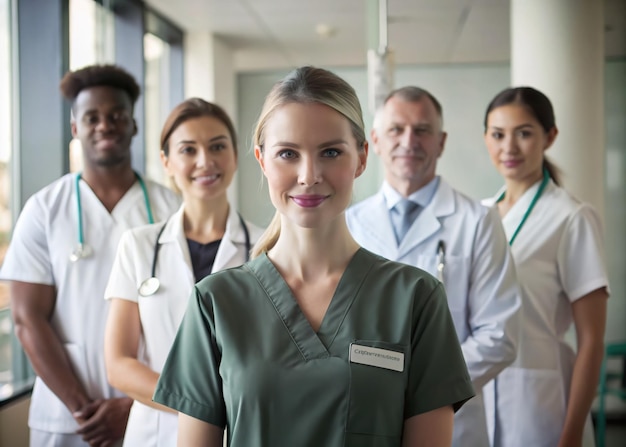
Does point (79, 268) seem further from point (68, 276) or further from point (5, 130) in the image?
point (5, 130)

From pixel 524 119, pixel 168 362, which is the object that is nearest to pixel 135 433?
pixel 168 362

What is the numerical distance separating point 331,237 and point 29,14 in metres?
2.26

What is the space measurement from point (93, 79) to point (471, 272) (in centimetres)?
137

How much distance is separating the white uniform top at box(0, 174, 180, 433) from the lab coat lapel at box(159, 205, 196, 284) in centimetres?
39

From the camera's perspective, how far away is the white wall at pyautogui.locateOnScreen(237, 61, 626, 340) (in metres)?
3.35

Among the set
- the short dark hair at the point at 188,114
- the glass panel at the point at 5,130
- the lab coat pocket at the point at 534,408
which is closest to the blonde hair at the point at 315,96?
the short dark hair at the point at 188,114

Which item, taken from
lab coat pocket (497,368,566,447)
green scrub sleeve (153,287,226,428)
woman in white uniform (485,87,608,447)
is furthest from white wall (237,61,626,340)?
green scrub sleeve (153,287,226,428)

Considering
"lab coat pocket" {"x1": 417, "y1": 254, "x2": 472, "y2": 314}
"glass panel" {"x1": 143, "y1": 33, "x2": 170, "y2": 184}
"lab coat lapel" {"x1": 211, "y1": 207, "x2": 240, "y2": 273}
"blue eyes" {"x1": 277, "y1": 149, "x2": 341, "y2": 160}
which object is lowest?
"lab coat pocket" {"x1": 417, "y1": 254, "x2": 472, "y2": 314}

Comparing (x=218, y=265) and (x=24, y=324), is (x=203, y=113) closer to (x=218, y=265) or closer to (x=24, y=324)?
(x=218, y=265)

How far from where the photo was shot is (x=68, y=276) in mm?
2029

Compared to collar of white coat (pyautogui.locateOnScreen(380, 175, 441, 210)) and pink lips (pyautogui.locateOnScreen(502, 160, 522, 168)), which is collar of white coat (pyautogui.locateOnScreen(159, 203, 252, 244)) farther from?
pink lips (pyautogui.locateOnScreen(502, 160, 522, 168))

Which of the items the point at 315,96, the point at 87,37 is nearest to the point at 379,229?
the point at 315,96

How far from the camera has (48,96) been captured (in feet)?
9.15

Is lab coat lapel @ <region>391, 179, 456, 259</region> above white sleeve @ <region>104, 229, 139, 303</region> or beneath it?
above
